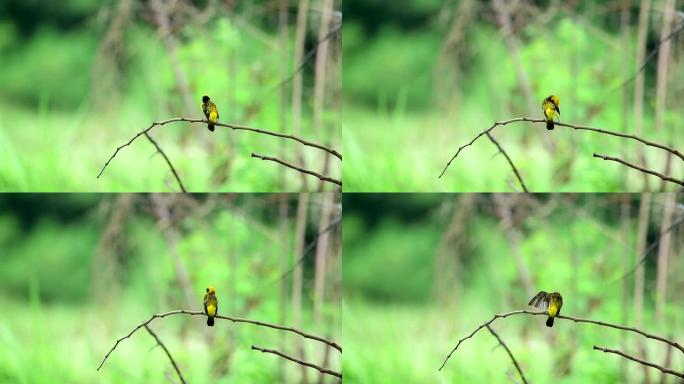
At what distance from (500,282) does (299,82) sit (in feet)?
2.84

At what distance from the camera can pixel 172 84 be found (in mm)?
2357

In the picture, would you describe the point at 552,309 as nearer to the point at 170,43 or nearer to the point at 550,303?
the point at 550,303

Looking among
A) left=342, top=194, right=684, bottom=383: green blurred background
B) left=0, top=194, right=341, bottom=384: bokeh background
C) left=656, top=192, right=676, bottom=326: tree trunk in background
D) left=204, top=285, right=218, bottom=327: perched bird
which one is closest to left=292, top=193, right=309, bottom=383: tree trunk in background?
left=0, top=194, right=341, bottom=384: bokeh background

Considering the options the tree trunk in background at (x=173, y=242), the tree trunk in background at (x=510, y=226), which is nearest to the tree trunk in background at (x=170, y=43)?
the tree trunk in background at (x=173, y=242)

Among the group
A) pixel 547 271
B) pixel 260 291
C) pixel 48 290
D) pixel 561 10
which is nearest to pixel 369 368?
pixel 260 291

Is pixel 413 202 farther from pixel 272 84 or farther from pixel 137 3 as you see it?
pixel 137 3

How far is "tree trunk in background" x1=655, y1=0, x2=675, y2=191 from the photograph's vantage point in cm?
231

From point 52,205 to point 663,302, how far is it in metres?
1.87

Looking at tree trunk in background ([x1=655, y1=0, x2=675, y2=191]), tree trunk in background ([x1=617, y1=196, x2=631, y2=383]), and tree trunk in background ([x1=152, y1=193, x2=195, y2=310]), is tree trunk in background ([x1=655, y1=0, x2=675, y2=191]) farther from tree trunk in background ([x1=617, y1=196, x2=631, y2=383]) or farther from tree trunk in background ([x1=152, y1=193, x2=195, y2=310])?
tree trunk in background ([x1=152, y1=193, x2=195, y2=310])

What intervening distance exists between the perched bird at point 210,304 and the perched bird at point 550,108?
43.7 inches

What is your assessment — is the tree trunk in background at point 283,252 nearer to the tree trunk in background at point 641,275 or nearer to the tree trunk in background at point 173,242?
the tree trunk in background at point 173,242

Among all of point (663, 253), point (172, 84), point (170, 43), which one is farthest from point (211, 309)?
point (663, 253)

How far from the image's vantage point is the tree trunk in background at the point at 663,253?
2293 mm

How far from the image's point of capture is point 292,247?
2361 millimetres
